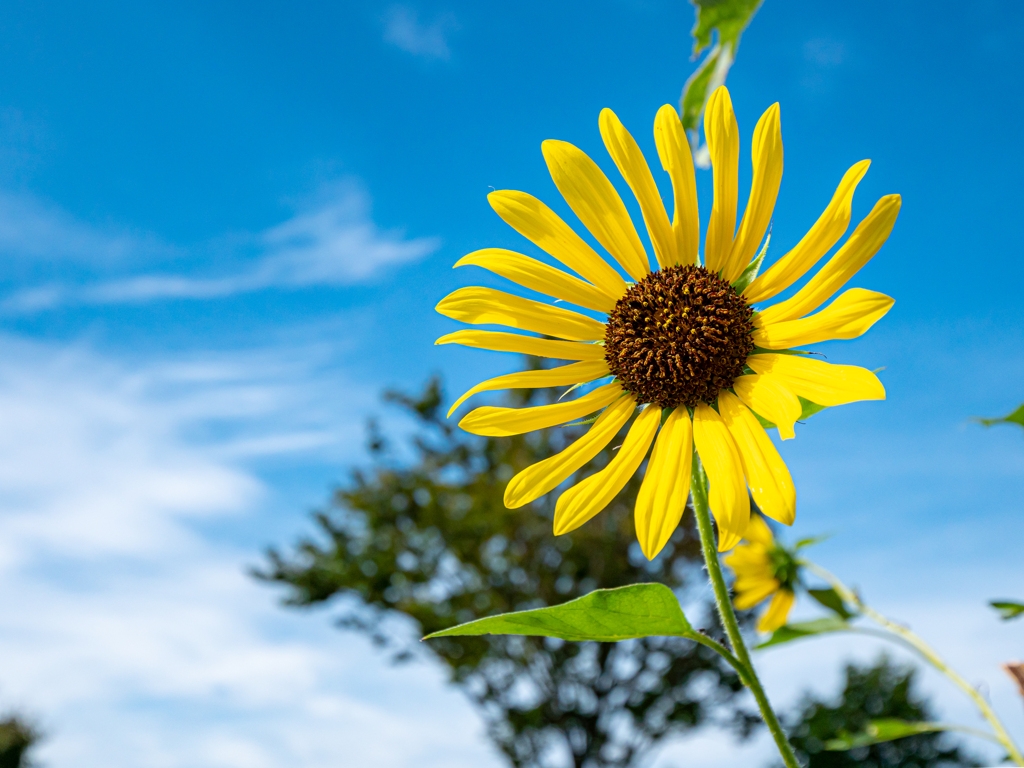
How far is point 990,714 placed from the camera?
1437 millimetres

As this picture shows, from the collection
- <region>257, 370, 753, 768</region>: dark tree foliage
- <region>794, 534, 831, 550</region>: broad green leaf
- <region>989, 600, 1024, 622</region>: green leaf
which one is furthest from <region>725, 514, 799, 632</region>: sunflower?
<region>257, 370, 753, 768</region>: dark tree foliage

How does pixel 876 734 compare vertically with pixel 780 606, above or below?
below

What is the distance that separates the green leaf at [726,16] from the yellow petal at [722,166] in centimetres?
17

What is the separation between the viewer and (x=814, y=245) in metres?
0.93

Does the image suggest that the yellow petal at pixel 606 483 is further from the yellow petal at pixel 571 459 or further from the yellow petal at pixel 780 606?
the yellow petal at pixel 780 606

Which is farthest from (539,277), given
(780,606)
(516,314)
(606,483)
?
(780,606)

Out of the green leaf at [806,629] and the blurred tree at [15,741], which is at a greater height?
the blurred tree at [15,741]

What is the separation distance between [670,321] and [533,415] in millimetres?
209

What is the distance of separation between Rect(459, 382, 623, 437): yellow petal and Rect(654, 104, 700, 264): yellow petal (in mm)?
216

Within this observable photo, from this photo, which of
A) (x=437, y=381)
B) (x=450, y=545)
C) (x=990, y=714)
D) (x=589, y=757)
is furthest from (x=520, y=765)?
(x=990, y=714)

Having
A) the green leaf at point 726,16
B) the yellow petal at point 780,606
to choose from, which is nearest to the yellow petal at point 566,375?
the green leaf at point 726,16

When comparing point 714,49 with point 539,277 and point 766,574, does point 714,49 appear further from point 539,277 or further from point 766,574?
point 766,574

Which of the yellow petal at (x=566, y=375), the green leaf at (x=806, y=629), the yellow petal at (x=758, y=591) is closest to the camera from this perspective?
the yellow petal at (x=566, y=375)

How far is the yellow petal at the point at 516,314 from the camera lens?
0.98 meters
